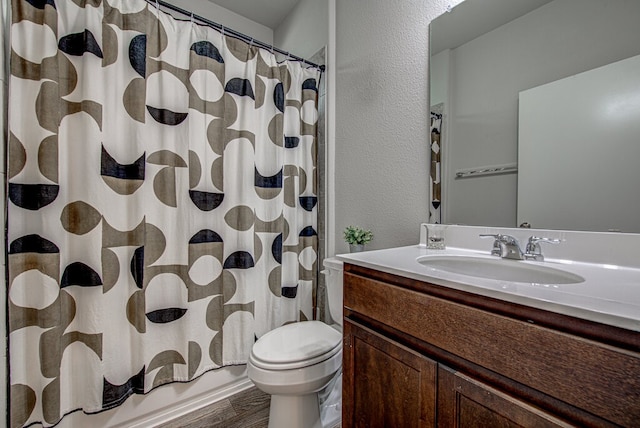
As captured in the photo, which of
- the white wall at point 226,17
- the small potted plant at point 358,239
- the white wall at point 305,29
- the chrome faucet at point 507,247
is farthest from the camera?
the white wall at point 226,17

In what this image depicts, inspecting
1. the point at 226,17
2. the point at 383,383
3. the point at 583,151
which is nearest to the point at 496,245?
the point at 583,151

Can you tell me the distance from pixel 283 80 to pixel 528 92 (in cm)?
124

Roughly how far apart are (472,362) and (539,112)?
2.90 ft

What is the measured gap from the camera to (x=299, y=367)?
108cm

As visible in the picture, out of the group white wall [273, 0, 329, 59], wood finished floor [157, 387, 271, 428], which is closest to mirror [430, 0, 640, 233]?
white wall [273, 0, 329, 59]

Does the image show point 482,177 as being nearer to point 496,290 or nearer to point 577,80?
point 577,80

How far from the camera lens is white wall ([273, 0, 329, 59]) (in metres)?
1.80

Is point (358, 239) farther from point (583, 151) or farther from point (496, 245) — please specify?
point (583, 151)

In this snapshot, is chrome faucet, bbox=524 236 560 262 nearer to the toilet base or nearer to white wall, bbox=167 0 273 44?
the toilet base

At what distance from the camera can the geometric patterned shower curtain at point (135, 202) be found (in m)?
1.02

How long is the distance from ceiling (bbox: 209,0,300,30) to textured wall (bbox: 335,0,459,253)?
22.6 inches

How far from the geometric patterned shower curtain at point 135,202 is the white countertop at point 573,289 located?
87 cm

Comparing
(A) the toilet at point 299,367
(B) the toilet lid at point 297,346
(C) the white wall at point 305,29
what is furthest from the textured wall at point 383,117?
(B) the toilet lid at point 297,346

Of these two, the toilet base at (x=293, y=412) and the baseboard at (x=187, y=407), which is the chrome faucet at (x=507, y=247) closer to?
the toilet base at (x=293, y=412)
